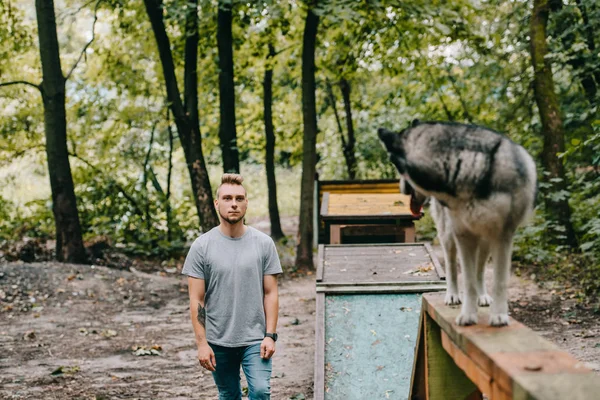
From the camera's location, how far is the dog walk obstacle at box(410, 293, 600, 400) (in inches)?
76.5

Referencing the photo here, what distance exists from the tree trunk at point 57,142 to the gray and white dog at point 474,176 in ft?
33.0

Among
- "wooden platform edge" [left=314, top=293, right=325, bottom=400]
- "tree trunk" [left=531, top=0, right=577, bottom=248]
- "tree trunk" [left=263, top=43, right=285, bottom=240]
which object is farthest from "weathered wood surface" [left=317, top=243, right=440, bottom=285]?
"tree trunk" [left=263, top=43, right=285, bottom=240]

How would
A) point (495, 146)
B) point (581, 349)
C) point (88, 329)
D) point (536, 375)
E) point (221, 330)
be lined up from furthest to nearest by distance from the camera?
1. point (88, 329)
2. point (581, 349)
3. point (221, 330)
4. point (495, 146)
5. point (536, 375)

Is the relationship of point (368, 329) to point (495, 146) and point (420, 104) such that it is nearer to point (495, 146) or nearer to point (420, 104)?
point (495, 146)

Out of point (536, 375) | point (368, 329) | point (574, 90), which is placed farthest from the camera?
point (574, 90)

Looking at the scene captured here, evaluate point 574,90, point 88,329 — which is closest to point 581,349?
point 88,329

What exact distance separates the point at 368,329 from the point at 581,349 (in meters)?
2.25

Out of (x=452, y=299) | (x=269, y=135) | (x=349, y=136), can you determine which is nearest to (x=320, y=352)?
(x=452, y=299)

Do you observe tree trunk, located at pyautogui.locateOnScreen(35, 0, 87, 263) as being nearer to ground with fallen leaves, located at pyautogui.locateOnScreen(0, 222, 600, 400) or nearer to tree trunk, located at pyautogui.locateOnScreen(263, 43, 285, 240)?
ground with fallen leaves, located at pyautogui.locateOnScreen(0, 222, 600, 400)

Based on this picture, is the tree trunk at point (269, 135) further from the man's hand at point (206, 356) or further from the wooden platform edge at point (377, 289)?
the man's hand at point (206, 356)

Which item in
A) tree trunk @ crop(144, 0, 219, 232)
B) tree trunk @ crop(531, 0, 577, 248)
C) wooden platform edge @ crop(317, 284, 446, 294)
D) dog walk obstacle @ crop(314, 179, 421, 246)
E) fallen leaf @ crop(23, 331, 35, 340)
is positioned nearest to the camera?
wooden platform edge @ crop(317, 284, 446, 294)

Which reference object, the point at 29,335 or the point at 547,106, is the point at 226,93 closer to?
the point at 547,106

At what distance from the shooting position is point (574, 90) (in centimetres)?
1348

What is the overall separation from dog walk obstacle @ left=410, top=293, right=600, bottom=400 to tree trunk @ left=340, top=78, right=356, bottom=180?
53.6 ft
